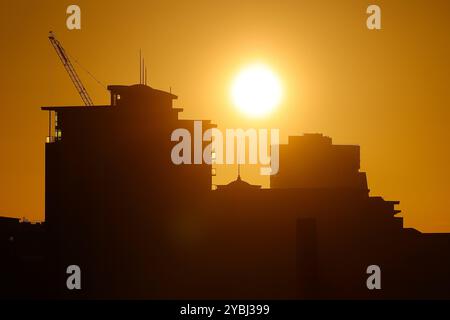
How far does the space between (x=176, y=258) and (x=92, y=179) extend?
2033 centimetres

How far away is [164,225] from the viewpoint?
7416 inches

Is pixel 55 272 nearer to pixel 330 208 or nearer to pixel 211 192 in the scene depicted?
pixel 211 192

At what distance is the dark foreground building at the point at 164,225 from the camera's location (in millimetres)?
181750

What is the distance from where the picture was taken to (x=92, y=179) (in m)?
189

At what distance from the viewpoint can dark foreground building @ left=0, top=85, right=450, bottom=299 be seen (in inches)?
7156

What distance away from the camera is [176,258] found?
182625 millimetres

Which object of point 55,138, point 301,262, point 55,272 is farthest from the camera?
point 55,138

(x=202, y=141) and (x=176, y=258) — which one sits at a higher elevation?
(x=202, y=141)

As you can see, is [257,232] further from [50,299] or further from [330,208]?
[50,299]
